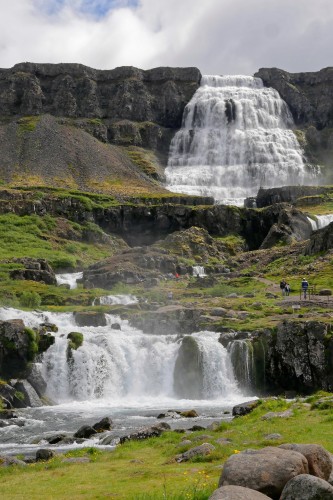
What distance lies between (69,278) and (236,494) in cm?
9195

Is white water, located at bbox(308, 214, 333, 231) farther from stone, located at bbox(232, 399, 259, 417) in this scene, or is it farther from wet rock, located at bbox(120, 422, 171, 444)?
wet rock, located at bbox(120, 422, 171, 444)

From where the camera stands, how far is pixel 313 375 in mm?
54562

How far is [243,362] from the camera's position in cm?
5766

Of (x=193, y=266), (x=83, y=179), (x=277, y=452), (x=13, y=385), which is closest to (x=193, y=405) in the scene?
(x=13, y=385)

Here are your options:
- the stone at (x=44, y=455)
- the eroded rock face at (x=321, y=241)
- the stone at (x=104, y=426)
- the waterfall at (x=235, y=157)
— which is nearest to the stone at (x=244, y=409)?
the stone at (x=104, y=426)

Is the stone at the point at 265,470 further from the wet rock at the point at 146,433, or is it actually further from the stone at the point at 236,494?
the wet rock at the point at 146,433

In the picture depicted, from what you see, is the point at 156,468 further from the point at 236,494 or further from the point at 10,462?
the point at 236,494

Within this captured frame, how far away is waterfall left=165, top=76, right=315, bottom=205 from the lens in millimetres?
179875

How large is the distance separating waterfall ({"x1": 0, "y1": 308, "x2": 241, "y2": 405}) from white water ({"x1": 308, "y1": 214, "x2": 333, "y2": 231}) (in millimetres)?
69342

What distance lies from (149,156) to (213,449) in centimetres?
17402

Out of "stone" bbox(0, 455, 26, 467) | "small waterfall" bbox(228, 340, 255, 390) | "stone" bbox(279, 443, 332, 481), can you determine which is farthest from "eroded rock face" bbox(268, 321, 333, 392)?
"stone" bbox(279, 443, 332, 481)

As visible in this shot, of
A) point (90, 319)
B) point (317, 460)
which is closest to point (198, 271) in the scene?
point (90, 319)

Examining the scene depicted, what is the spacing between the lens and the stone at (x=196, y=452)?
2366cm

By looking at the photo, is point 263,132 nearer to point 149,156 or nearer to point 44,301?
point 149,156
